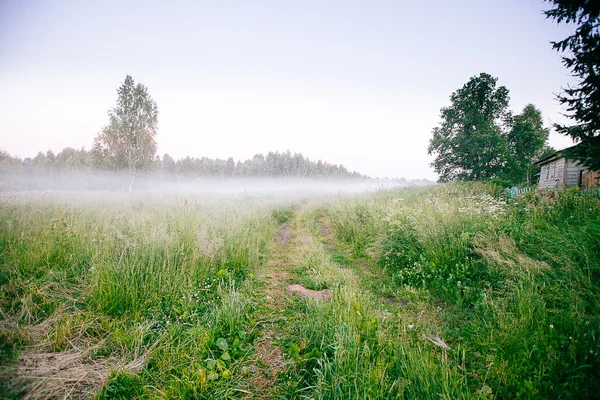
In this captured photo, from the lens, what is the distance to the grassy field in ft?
6.27

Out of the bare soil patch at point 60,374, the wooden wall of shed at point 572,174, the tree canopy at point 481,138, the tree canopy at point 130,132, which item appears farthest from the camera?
the tree canopy at point 130,132

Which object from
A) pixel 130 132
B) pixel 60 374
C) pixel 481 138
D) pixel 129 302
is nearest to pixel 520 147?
pixel 481 138

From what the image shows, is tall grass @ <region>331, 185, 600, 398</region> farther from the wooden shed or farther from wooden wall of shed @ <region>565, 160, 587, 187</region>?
wooden wall of shed @ <region>565, 160, 587, 187</region>

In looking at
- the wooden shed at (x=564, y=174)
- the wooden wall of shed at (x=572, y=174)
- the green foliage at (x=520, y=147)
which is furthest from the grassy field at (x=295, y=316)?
the green foliage at (x=520, y=147)

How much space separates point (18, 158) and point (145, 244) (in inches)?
3000

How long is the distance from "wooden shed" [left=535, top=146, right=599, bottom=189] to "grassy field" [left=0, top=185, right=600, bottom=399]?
662 inches

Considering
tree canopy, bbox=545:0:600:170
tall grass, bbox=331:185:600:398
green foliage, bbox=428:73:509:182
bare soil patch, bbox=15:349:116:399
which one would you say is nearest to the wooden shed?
green foliage, bbox=428:73:509:182

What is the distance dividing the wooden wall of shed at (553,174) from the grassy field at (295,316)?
68.3 feet

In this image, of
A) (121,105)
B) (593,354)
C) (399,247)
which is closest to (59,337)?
(593,354)

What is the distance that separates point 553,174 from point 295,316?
30.1 m

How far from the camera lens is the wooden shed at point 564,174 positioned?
14.9 meters

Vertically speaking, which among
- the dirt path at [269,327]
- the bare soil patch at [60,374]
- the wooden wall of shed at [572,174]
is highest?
the wooden wall of shed at [572,174]

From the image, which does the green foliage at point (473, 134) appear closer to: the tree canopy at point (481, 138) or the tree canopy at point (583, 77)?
the tree canopy at point (481, 138)

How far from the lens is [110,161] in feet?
83.1
